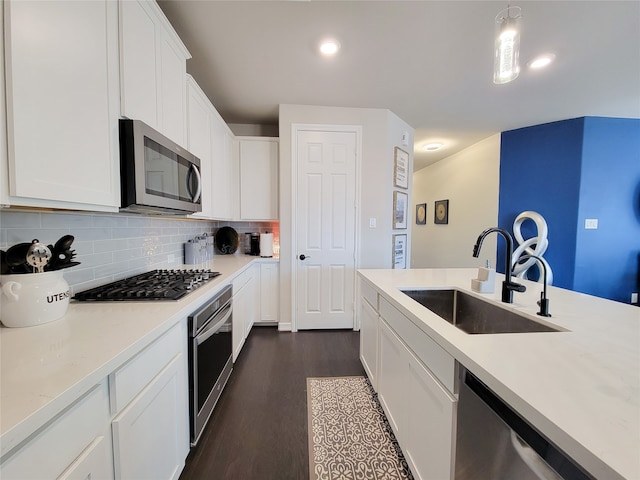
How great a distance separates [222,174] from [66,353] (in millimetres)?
2200

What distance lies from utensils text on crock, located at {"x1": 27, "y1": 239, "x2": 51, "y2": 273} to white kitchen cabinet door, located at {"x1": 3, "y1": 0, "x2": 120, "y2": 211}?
18cm

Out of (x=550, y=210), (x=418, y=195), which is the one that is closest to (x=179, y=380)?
(x=550, y=210)

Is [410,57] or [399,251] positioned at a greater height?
[410,57]

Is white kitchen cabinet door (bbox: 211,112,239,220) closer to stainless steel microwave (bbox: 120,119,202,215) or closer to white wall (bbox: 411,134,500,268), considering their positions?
stainless steel microwave (bbox: 120,119,202,215)

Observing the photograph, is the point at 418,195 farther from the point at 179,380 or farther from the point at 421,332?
the point at 179,380

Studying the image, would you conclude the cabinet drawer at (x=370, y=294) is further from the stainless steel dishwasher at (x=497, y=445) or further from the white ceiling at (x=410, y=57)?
the white ceiling at (x=410, y=57)

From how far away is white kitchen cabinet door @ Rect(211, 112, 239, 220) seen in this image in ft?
7.93

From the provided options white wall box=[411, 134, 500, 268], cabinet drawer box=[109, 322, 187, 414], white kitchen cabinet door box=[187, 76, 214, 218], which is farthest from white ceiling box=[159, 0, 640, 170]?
cabinet drawer box=[109, 322, 187, 414]

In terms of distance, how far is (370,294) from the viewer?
6.06 feet

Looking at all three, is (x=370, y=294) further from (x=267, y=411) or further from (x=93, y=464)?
(x=93, y=464)

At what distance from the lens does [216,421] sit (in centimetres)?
160

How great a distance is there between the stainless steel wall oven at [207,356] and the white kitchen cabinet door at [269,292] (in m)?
1.15

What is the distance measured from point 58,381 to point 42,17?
1073 millimetres

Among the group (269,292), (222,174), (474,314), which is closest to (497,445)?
(474,314)
